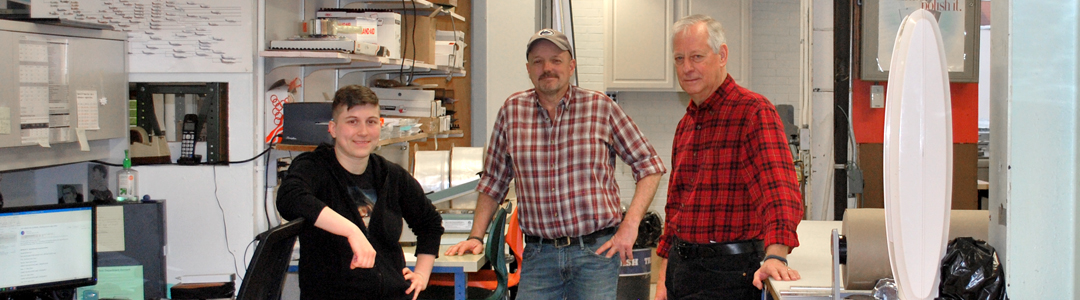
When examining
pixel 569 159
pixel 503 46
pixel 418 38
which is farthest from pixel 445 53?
pixel 569 159

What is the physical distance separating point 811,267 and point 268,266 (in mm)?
1420

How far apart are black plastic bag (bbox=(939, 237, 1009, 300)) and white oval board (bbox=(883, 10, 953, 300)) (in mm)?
155

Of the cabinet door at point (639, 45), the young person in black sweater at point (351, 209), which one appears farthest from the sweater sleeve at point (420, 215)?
the cabinet door at point (639, 45)

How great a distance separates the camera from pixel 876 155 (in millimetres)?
5266

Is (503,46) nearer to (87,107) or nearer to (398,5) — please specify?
(398,5)

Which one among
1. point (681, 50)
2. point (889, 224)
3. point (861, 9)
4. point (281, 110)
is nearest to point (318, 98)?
point (281, 110)

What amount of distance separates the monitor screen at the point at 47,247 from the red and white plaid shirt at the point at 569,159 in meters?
1.36

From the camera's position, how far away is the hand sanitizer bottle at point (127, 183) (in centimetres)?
301

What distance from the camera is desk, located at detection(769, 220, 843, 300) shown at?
5.82 feet

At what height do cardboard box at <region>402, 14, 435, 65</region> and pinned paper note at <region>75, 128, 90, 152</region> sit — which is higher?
cardboard box at <region>402, 14, 435, 65</region>

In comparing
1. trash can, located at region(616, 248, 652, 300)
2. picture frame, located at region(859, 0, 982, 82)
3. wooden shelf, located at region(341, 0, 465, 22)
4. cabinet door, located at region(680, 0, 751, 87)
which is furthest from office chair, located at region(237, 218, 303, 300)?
cabinet door, located at region(680, 0, 751, 87)

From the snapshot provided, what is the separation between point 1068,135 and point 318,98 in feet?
10.4

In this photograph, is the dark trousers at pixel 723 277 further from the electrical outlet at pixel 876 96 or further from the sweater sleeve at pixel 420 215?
the electrical outlet at pixel 876 96

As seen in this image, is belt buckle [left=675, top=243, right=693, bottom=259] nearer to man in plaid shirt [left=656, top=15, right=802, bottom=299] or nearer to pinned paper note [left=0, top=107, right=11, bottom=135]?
man in plaid shirt [left=656, top=15, right=802, bottom=299]
